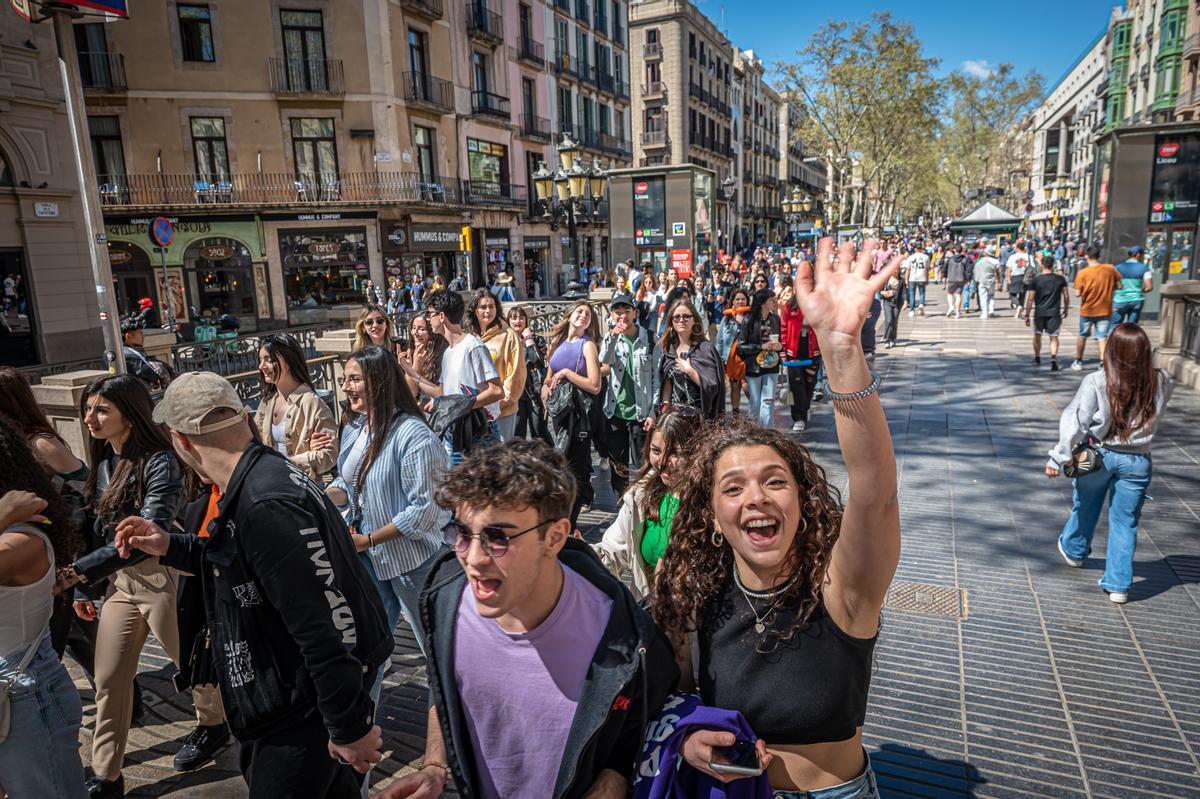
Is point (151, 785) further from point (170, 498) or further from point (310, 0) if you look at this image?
point (310, 0)

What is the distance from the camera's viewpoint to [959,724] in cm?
365

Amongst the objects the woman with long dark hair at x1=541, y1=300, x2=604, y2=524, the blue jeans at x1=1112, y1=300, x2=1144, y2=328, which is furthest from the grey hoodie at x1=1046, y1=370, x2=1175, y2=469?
the blue jeans at x1=1112, y1=300, x2=1144, y2=328

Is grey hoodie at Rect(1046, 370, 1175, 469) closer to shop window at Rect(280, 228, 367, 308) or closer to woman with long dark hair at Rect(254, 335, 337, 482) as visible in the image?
woman with long dark hair at Rect(254, 335, 337, 482)

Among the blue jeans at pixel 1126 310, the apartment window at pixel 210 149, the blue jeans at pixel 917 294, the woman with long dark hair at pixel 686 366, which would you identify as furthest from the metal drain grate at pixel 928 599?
the apartment window at pixel 210 149

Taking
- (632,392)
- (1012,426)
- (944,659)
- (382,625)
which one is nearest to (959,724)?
(944,659)

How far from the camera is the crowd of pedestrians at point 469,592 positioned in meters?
1.78

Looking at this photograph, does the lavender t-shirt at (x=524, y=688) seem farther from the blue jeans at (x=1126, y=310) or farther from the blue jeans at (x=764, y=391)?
the blue jeans at (x=1126, y=310)

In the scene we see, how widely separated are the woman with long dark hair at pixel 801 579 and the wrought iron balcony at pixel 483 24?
33.3 meters

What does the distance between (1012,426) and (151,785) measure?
9.34 m

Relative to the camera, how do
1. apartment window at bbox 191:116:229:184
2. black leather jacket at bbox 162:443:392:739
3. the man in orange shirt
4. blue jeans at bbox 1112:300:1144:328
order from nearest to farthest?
black leather jacket at bbox 162:443:392:739 → the man in orange shirt → blue jeans at bbox 1112:300:1144:328 → apartment window at bbox 191:116:229:184

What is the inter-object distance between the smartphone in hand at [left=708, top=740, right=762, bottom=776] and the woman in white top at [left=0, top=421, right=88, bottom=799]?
2.38m

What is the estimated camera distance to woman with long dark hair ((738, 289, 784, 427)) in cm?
870

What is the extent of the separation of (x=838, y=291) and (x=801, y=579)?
0.74m

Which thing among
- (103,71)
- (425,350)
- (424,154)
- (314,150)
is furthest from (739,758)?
(424,154)
